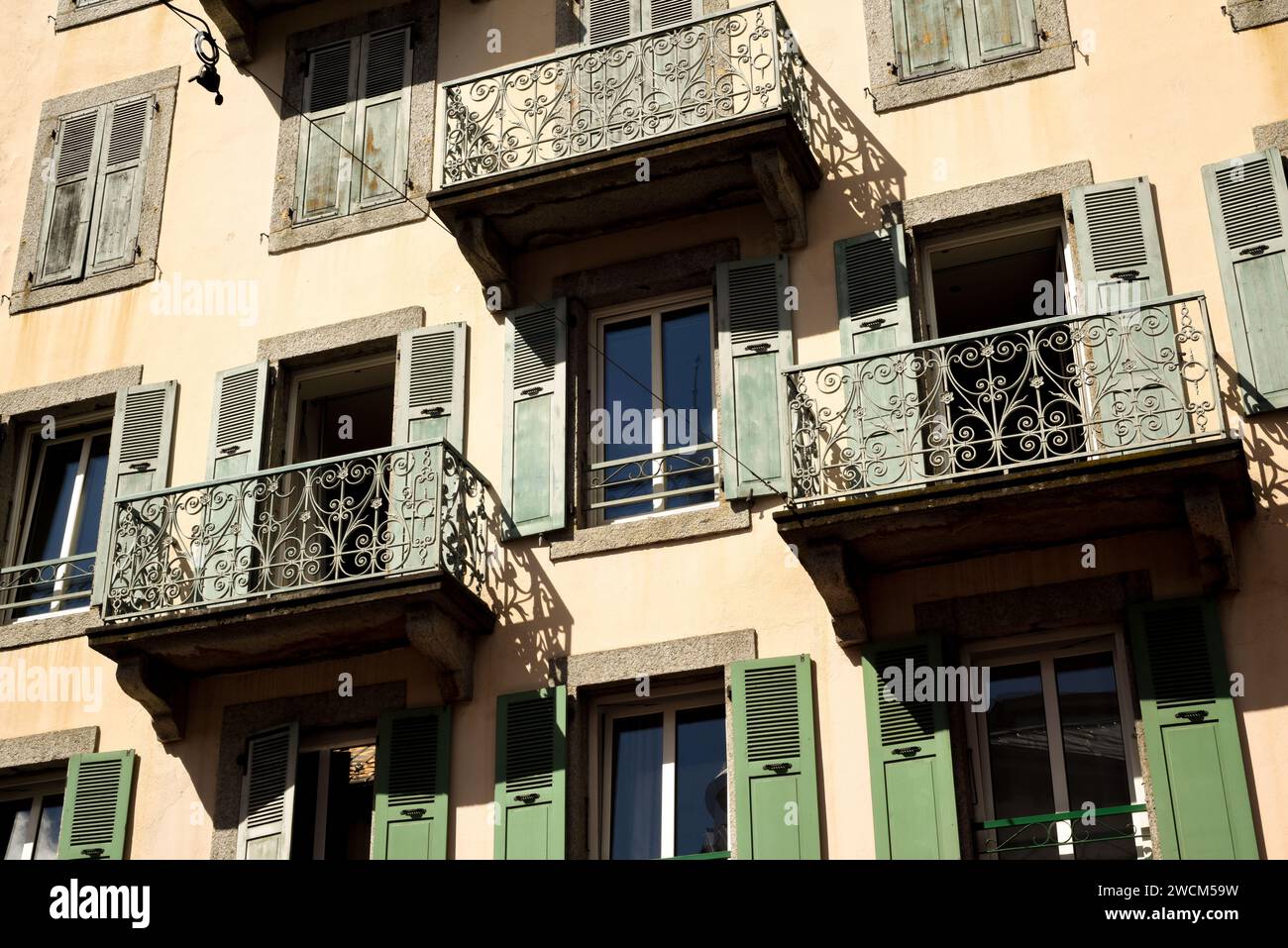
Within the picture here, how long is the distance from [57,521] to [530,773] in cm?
510

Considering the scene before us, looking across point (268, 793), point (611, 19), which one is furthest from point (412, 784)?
point (611, 19)

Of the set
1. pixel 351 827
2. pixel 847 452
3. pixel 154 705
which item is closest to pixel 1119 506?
pixel 847 452

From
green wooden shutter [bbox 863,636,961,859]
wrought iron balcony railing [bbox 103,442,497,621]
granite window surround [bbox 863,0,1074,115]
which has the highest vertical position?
granite window surround [bbox 863,0,1074,115]

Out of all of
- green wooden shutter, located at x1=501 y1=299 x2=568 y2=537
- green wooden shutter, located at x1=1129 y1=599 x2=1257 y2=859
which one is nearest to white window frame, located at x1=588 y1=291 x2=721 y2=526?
green wooden shutter, located at x1=501 y1=299 x2=568 y2=537

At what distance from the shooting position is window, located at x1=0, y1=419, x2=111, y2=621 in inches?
587

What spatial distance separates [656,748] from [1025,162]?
4794mm

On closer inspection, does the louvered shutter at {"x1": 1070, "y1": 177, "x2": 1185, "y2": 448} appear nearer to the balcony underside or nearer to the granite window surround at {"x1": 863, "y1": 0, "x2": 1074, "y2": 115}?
the granite window surround at {"x1": 863, "y1": 0, "x2": 1074, "y2": 115}

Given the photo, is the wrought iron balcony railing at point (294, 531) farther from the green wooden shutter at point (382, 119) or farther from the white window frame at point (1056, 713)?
the white window frame at point (1056, 713)

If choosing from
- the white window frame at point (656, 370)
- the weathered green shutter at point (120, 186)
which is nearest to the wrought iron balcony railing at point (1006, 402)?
the white window frame at point (656, 370)

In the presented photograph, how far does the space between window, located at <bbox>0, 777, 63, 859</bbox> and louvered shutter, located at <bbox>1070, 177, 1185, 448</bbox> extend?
7933 millimetres

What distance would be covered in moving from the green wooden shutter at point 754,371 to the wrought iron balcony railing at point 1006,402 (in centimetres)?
39

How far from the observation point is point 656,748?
41.9 feet

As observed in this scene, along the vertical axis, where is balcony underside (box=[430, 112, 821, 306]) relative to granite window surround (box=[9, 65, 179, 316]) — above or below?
below

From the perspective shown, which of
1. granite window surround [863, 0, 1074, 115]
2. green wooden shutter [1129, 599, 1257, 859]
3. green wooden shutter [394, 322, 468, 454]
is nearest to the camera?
green wooden shutter [1129, 599, 1257, 859]
